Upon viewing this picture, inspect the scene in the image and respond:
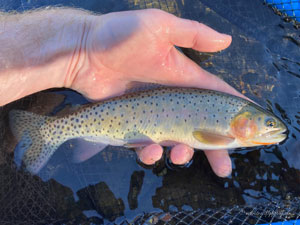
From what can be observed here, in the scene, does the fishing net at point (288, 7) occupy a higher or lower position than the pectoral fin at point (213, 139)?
higher

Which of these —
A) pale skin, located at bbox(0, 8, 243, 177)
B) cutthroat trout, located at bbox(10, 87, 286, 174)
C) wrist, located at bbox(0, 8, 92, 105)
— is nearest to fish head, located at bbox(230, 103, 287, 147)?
cutthroat trout, located at bbox(10, 87, 286, 174)

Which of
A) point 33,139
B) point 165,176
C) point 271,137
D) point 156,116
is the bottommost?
point 165,176

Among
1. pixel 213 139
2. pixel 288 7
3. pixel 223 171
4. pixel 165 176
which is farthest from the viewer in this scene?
pixel 288 7

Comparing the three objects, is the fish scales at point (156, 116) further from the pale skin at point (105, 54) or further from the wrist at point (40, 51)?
the wrist at point (40, 51)

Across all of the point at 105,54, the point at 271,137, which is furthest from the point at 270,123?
the point at 105,54

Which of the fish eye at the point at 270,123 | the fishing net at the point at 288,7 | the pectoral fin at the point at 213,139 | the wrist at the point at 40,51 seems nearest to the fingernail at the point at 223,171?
the pectoral fin at the point at 213,139

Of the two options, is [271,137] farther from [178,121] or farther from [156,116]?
[156,116]

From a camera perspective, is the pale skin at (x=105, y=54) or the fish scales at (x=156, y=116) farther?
the fish scales at (x=156, y=116)
